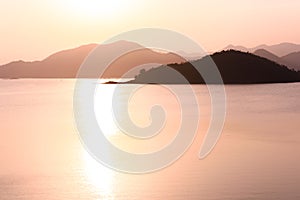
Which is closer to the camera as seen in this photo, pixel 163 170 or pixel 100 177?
pixel 100 177

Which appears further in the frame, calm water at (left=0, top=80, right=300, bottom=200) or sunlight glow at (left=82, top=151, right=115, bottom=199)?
sunlight glow at (left=82, top=151, right=115, bottom=199)

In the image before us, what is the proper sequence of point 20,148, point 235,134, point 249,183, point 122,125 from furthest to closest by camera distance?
point 122,125, point 235,134, point 20,148, point 249,183

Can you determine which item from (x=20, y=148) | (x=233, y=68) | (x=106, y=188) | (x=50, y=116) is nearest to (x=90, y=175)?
(x=106, y=188)

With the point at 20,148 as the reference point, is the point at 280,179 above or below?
above

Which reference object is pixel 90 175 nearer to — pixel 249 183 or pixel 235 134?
pixel 249 183

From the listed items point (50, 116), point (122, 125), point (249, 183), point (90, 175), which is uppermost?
point (249, 183)

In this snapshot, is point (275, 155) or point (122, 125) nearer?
point (275, 155)

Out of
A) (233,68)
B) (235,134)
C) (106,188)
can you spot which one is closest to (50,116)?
(235,134)

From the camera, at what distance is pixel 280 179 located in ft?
23.0

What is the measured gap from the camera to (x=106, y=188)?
697 centimetres

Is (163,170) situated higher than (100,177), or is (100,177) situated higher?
(163,170)

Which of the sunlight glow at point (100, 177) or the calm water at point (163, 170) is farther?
the sunlight glow at point (100, 177)

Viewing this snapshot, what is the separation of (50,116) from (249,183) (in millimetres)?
12913

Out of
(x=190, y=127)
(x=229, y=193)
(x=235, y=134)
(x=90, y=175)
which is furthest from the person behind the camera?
(x=190, y=127)
